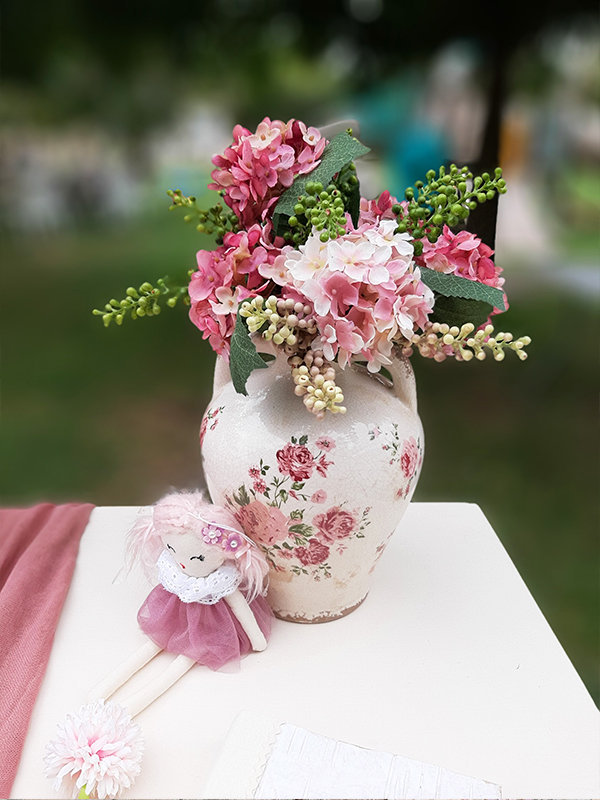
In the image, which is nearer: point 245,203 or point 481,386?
point 245,203

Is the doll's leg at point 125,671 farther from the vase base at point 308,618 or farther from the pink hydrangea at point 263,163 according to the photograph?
the pink hydrangea at point 263,163

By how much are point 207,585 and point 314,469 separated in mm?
191

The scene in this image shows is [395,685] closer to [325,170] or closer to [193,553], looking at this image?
[193,553]

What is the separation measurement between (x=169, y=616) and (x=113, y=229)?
232cm

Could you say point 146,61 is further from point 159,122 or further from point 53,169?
point 53,169

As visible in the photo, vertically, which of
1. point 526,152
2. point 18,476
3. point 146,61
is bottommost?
point 18,476


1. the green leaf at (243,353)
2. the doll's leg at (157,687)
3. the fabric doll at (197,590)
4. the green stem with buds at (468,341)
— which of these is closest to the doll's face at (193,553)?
the fabric doll at (197,590)

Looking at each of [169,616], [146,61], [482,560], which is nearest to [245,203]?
[169,616]

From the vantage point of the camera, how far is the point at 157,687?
81 centimetres

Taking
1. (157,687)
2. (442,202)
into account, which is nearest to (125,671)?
(157,687)

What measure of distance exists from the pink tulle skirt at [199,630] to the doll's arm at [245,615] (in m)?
0.01

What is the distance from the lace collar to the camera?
85 cm

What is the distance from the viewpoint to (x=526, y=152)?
2.61 metres

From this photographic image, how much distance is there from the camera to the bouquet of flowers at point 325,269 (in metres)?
0.73
